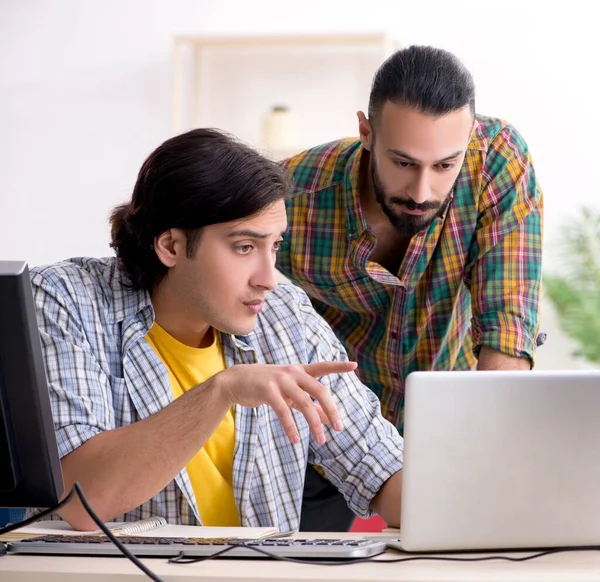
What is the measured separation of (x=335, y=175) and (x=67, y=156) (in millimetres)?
2299

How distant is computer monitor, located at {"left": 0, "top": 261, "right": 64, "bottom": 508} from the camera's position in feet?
3.03

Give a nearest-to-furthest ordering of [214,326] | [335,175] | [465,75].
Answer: [214,326]
[465,75]
[335,175]

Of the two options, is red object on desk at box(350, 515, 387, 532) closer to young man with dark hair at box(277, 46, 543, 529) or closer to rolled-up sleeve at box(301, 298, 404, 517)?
young man with dark hair at box(277, 46, 543, 529)

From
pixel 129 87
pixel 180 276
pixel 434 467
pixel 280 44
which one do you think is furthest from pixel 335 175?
pixel 129 87

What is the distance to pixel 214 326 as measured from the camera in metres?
1.73

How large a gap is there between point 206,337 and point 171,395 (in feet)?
0.64

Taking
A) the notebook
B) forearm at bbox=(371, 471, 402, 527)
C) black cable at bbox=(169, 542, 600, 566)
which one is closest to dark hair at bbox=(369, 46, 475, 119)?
forearm at bbox=(371, 471, 402, 527)

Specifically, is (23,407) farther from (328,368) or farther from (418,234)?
(418,234)

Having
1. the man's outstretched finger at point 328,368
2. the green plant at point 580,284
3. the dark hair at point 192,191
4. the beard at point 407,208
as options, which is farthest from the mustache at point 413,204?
the green plant at point 580,284

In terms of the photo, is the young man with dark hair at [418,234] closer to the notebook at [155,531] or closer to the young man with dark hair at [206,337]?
the young man with dark hair at [206,337]

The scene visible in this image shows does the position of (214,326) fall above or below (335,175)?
below

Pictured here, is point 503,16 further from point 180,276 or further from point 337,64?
point 180,276

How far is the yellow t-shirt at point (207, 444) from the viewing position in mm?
1646

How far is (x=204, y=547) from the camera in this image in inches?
42.2
